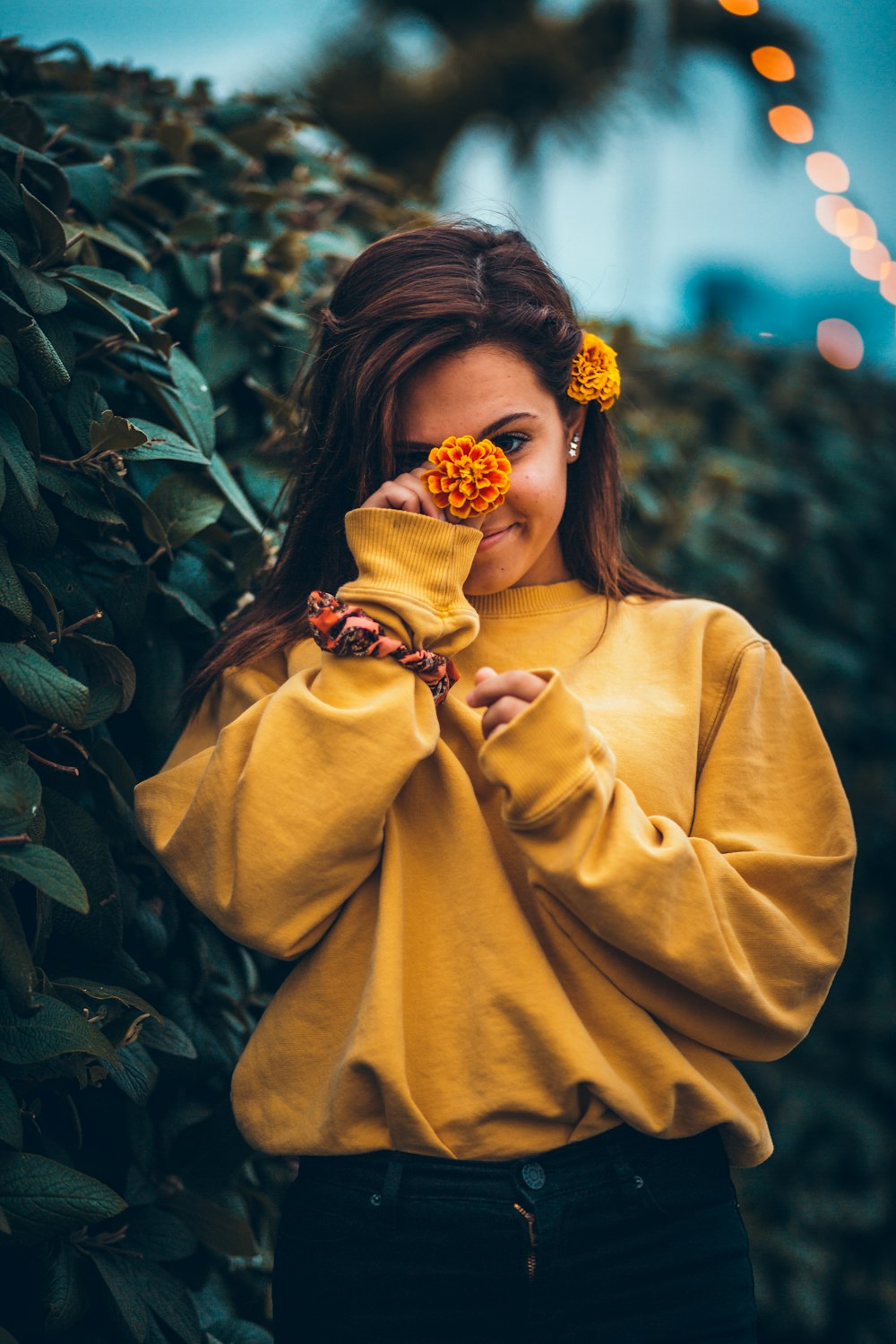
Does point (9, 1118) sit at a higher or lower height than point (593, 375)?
lower

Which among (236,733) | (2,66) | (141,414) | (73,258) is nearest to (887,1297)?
(236,733)

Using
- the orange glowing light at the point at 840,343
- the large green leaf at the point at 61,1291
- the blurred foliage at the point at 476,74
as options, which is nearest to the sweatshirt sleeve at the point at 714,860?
the large green leaf at the point at 61,1291

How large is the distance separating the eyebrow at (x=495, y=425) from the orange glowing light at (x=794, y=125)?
5.74ft

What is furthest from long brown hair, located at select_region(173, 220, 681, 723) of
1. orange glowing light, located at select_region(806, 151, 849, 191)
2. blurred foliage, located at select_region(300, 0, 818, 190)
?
blurred foliage, located at select_region(300, 0, 818, 190)

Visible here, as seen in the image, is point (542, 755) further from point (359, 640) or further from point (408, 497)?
point (408, 497)

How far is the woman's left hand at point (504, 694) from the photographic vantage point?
54.4 inches

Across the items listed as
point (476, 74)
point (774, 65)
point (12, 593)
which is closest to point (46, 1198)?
point (12, 593)

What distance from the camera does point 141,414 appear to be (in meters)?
1.70

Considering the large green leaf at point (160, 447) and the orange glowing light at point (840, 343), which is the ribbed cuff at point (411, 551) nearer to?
the large green leaf at point (160, 447)

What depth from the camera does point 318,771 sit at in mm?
1420

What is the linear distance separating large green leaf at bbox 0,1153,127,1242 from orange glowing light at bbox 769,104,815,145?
2833 mm

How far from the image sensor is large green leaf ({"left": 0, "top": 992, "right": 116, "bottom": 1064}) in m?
1.29

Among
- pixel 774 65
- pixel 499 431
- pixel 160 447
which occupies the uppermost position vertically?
pixel 774 65

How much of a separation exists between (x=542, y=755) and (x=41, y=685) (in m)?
0.59
